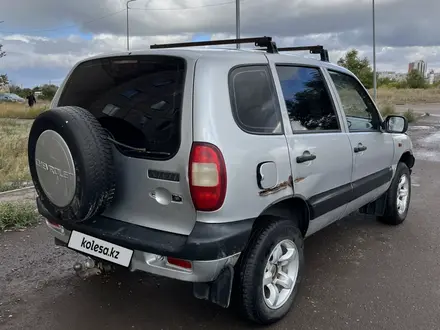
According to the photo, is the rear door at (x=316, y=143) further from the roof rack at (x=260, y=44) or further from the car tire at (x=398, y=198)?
the car tire at (x=398, y=198)

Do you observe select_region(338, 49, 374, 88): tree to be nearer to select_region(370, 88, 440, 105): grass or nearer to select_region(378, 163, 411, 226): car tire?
select_region(370, 88, 440, 105): grass

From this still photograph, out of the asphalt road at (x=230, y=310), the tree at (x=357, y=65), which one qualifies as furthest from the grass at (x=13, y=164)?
the tree at (x=357, y=65)

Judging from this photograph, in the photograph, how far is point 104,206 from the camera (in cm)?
271

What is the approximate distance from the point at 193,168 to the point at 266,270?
951 millimetres

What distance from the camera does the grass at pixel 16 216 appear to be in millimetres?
4875

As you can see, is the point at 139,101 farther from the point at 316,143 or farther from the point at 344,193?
the point at 344,193

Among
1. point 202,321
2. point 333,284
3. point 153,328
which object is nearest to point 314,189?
point 333,284

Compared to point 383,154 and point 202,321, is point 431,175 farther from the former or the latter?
point 202,321

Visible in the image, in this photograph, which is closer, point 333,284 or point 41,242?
point 333,284

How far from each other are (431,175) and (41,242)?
21.8 feet

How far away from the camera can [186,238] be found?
249 cm

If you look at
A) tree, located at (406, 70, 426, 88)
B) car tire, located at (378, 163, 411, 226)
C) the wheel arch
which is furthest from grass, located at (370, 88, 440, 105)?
the wheel arch

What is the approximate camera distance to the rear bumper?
2.45 meters

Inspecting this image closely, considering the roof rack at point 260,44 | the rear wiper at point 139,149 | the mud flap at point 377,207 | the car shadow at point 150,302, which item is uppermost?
the roof rack at point 260,44
